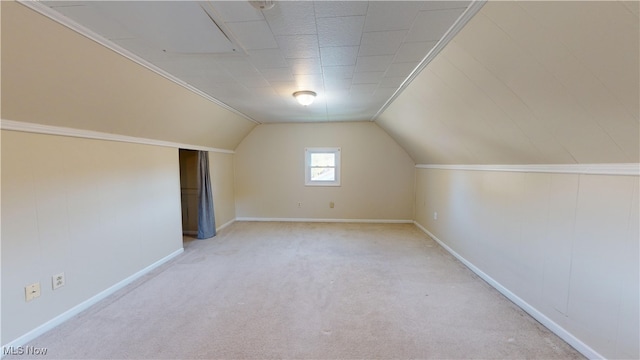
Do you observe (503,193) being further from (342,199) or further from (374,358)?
(342,199)

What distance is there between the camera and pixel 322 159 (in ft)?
19.1

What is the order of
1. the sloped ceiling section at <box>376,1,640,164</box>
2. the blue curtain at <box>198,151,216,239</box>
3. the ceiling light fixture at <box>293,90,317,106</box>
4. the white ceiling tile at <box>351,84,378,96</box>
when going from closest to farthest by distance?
1. the sloped ceiling section at <box>376,1,640,164</box>
2. the white ceiling tile at <box>351,84,378,96</box>
3. the ceiling light fixture at <box>293,90,317,106</box>
4. the blue curtain at <box>198,151,216,239</box>

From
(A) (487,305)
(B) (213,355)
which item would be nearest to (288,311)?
(B) (213,355)

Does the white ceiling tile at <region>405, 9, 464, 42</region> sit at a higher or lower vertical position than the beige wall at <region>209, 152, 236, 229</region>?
higher

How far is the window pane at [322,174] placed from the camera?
582cm

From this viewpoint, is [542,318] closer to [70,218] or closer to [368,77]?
[368,77]

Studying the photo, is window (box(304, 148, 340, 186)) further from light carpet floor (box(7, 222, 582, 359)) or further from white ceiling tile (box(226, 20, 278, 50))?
white ceiling tile (box(226, 20, 278, 50))

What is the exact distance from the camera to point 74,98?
2.02 m

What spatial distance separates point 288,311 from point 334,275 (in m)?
0.88

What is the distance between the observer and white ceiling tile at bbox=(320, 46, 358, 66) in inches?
81.0

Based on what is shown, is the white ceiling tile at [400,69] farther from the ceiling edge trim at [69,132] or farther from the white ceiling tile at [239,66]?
the ceiling edge trim at [69,132]

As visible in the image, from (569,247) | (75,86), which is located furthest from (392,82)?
(75,86)

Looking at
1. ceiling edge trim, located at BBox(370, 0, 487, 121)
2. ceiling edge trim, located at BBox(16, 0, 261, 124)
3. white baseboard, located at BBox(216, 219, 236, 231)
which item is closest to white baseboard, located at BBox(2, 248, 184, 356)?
white baseboard, located at BBox(216, 219, 236, 231)

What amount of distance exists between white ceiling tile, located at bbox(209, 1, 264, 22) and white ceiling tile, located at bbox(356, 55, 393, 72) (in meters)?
0.98
